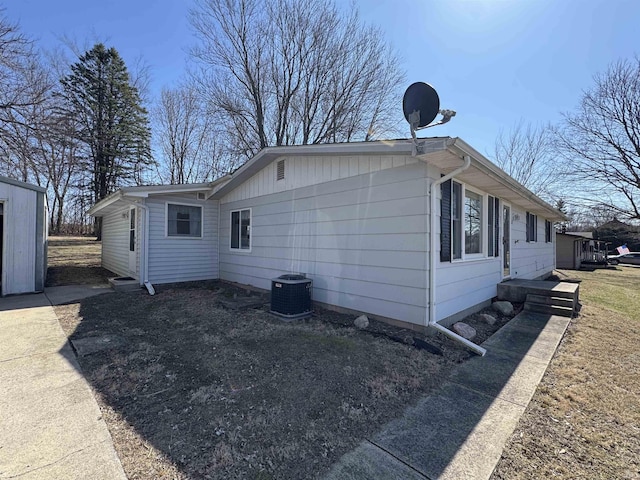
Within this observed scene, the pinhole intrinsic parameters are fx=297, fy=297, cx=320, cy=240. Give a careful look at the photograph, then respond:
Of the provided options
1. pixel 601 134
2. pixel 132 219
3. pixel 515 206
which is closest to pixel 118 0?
pixel 132 219

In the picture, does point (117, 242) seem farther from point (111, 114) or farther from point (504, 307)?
point (111, 114)

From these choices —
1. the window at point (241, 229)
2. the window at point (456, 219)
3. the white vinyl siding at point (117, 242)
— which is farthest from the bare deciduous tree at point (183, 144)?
the window at point (456, 219)

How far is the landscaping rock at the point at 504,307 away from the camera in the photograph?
5941 mm

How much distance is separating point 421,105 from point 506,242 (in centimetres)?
524

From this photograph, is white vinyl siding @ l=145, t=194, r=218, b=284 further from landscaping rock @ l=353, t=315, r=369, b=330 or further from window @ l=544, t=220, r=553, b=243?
window @ l=544, t=220, r=553, b=243

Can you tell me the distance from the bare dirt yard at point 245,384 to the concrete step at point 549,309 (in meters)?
1.02

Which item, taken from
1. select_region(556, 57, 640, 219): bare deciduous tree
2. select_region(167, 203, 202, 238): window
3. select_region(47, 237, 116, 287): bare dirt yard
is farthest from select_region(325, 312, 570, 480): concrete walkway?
select_region(556, 57, 640, 219): bare deciduous tree

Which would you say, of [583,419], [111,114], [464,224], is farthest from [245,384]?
[111,114]

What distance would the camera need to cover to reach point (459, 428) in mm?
2328

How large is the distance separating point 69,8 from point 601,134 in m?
26.4

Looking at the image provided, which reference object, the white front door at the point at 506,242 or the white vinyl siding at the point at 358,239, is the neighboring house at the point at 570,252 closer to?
the white front door at the point at 506,242

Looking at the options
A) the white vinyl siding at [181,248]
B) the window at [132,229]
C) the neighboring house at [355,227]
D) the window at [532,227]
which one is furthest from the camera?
the window at [532,227]

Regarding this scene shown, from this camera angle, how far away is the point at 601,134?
58.7 feet

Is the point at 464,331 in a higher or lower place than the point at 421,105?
lower
